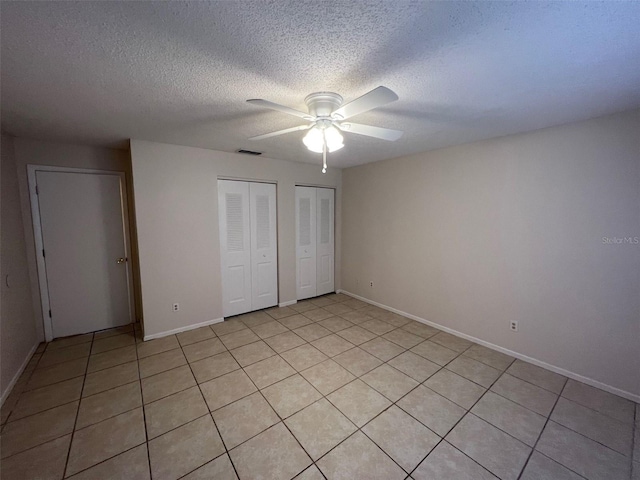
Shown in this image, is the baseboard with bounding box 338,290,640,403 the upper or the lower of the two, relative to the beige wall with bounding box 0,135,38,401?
lower

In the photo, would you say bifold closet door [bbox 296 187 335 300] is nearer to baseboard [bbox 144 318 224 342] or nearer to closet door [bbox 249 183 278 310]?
closet door [bbox 249 183 278 310]

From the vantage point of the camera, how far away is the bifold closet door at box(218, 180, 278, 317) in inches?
143

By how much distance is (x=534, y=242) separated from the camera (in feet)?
8.37

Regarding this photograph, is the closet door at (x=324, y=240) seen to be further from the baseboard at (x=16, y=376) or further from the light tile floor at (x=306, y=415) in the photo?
the baseboard at (x=16, y=376)

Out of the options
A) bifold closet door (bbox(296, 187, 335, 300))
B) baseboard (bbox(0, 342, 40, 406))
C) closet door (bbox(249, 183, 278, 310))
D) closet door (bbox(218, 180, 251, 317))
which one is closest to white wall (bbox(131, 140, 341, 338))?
closet door (bbox(218, 180, 251, 317))

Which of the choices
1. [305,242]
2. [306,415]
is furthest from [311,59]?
[305,242]

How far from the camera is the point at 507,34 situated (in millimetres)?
1163

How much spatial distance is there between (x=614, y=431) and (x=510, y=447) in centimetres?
82

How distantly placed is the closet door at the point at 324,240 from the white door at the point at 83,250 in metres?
2.84

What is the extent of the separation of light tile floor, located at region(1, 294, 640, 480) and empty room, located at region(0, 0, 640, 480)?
0.06ft

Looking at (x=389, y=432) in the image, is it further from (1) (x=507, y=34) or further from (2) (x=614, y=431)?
(1) (x=507, y=34)

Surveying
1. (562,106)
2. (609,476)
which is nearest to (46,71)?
(562,106)

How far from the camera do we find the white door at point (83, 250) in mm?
2992

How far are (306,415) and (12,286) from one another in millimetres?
3023
